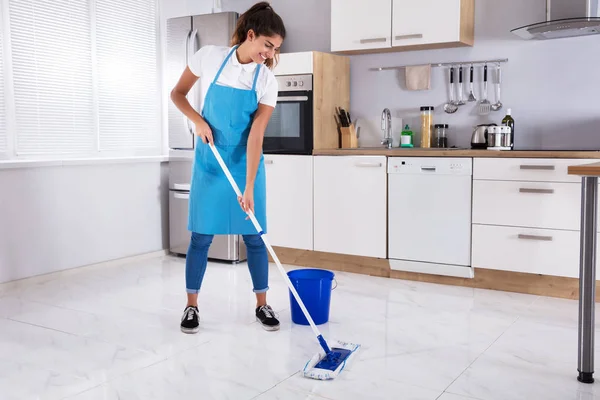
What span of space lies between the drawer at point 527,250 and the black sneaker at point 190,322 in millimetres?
1656

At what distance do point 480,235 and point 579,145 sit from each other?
0.84 m

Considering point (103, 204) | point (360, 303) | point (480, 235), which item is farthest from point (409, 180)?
point (103, 204)

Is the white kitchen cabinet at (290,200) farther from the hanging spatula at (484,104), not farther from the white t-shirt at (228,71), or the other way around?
the white t-shirt at (228,71)

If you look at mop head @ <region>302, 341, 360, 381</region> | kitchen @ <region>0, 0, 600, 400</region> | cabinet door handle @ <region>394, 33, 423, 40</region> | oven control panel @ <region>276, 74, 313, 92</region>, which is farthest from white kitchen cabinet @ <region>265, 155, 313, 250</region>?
mop head @ <region>302, 341, 360, 381</region>

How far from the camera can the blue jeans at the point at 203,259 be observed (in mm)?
2818

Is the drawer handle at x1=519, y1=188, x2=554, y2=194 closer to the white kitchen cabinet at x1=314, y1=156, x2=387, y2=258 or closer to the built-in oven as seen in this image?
the white kitchen cabinet at x1=314, y1=156, x2=387, y2=258

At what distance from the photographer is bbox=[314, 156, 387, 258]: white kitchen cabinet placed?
3.86 metres

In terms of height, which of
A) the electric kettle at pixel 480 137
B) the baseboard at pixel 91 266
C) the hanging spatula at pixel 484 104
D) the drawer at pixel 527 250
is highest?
the hanging spatula at pixel 484 104

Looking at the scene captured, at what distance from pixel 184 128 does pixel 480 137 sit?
6.67 ft

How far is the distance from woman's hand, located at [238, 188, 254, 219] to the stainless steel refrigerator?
171 centimetres

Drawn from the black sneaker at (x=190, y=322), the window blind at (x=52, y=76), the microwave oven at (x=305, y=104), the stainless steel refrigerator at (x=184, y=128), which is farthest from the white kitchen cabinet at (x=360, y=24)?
the black sneaker at (x=190, y=322)

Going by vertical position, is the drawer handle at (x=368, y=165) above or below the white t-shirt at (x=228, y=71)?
below

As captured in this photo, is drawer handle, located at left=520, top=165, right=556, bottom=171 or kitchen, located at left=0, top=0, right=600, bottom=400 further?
drawer handle, located at left=520, top=165, right=556, bottom=171

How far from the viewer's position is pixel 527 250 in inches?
135
